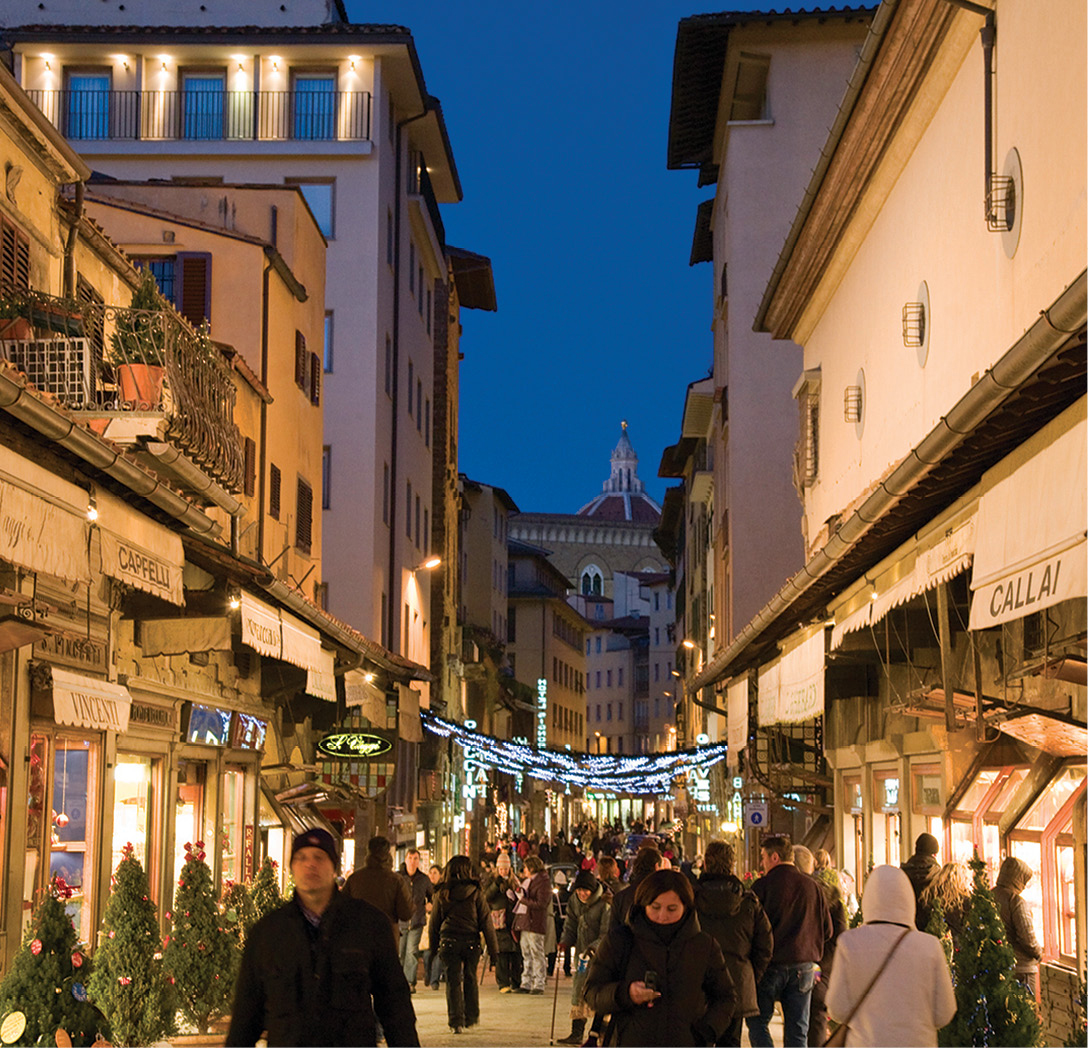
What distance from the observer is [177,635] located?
1670 centimetres

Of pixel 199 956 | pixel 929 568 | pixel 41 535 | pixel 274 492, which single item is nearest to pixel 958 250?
pixel 929 568

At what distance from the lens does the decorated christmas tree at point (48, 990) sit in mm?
9930

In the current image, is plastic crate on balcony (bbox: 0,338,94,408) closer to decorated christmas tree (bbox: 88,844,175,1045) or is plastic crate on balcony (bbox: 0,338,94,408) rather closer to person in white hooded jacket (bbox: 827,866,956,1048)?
decorated christmas tree (bbox: 88,844,175,1045)

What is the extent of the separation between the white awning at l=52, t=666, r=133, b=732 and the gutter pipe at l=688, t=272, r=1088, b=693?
19.1 feet

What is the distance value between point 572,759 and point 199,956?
3070 centimetres

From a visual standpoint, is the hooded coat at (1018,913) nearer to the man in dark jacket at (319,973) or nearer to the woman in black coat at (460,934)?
the woman in black coat at (460,934)

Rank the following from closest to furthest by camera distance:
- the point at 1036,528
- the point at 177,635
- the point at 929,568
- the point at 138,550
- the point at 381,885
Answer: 1. the point at 1036,528
2. the point at 929,568
3. the point at 138,550
4. the point at 381,885
5. the point at 177,635

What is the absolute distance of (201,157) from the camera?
42.9 metres

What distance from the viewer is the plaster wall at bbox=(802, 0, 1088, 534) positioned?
11.9m

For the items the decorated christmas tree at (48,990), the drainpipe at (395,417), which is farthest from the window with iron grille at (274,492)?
the decorated christmas tree at (48,990)

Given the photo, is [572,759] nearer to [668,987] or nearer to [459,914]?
[459,914]

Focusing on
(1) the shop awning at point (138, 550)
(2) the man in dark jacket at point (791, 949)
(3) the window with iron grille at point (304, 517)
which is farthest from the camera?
(3) the window with iron grille at point (304, 517)

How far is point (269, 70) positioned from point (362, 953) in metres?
38.3

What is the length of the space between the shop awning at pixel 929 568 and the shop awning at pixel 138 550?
504 cm
